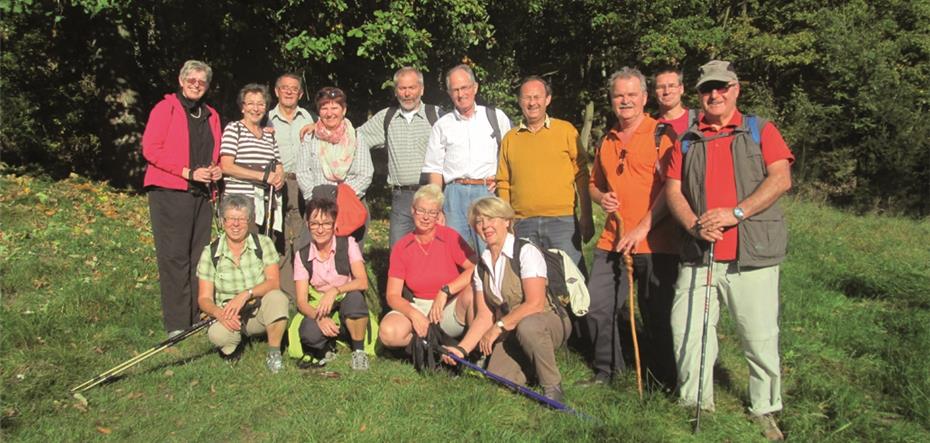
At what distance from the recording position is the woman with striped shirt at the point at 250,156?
606cm

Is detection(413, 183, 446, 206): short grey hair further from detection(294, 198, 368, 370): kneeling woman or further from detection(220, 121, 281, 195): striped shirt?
detection(220, 121, 281, 195): striped shirt

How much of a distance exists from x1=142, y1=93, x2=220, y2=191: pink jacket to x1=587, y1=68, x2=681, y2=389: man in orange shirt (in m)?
3.45

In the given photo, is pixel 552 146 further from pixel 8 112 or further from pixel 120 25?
pixel 8 112

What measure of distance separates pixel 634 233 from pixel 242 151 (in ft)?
11.0

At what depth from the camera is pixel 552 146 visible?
5.56 meters

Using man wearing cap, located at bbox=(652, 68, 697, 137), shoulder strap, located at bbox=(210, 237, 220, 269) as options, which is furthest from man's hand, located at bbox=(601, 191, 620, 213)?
shoulder strap, located at bbox=(210, 237, 220, 269)

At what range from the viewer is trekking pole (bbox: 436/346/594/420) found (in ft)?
15.2

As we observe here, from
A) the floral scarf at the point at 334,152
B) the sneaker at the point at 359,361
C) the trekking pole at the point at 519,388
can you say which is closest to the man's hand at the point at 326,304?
the sneaker at the point at 359,361

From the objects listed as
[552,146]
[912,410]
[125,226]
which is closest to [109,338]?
[552,146]

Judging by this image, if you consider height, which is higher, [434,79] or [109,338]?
[434,79]

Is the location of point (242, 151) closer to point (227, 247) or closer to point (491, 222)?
point (227, 247)

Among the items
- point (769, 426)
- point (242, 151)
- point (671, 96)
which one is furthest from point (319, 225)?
point (769, 426)

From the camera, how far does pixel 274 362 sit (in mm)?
5641

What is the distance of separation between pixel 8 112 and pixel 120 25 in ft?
14.3
